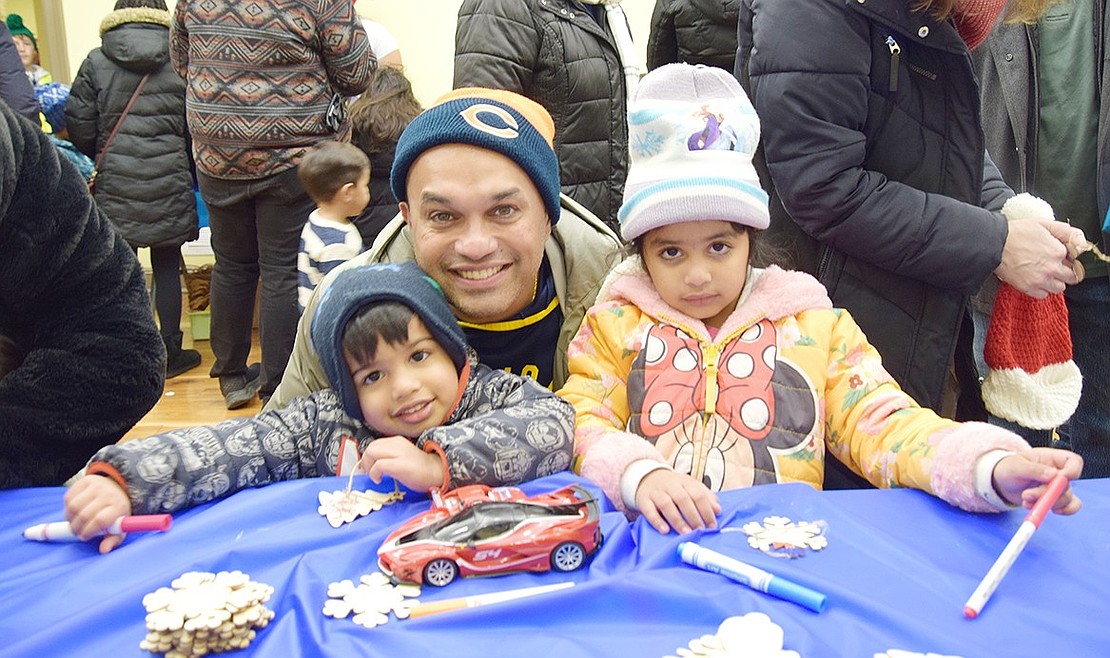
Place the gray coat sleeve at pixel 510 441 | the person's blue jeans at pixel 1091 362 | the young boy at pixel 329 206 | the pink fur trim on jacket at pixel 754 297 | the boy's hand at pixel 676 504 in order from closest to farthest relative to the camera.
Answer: the boy's hand at pixel 676 504 < the gray coat sleeve at pixel 510 441 < the pink fur trim on jacket at pixel 754 297 < the person's blue jeans at pixel 1091 362 < the young boy at pixel 329 206

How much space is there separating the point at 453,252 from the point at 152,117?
10.8ft

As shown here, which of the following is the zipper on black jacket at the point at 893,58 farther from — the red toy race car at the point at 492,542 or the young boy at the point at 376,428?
the red toy race car at the point at 492,542

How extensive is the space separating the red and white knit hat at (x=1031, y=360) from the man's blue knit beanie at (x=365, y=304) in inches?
37.6

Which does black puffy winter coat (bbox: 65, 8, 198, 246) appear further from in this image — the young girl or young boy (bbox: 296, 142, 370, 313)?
the young girl

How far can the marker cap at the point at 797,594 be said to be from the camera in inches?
32.9

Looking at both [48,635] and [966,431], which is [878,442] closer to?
[966,431]

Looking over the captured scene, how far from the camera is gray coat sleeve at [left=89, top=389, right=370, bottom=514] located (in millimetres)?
1093

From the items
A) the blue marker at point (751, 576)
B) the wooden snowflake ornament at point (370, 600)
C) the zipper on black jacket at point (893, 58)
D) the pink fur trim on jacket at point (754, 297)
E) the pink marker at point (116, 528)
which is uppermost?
the zipper on black jacket at point (893, 58)

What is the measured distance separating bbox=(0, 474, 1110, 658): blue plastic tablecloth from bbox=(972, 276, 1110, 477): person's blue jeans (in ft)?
3.68

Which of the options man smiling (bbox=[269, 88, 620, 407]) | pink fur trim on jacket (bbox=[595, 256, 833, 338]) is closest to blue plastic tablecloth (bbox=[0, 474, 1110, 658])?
pink fur trim on jacket (bbox=[595, 256, 833, 338])

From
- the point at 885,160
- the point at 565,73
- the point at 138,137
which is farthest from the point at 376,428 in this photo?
the point at 138,137

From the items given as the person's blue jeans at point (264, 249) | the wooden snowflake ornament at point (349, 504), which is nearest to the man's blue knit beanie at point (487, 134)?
the wooden snowflake ornament at point (349, 504)

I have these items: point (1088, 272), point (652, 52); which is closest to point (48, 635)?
point (1088, 272)

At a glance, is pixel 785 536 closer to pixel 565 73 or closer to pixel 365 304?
pixel 365 304
